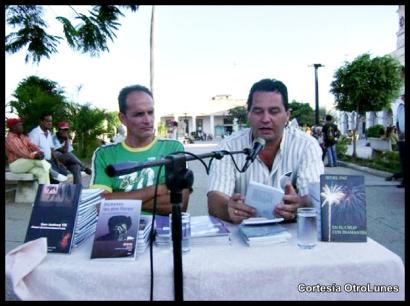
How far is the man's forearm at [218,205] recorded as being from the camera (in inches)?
87.5

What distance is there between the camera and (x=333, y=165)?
13219 mm

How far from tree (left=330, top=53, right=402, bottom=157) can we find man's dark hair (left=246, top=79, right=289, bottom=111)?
13.1 meters

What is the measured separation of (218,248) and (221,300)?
0.27 m

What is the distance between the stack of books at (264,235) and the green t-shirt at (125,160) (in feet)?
2.62

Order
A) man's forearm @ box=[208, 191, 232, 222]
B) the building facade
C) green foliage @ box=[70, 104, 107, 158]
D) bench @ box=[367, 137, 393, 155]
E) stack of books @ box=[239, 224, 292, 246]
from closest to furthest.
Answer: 1. stack of books @ box=[239, 224, 292, 246]
2. man's forearm @ box=[208, 191, 232, 222]
3. bench @ box=[367, 137, 393, 155]
4. green foliage @ box=[70, 104, 107, 158]
5. the building facade

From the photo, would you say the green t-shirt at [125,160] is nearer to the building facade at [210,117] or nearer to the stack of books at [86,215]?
the stack of books at [86,215]

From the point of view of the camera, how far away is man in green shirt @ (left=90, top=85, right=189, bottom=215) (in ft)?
8.09

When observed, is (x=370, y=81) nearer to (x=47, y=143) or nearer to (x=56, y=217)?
(x=47, y=143)

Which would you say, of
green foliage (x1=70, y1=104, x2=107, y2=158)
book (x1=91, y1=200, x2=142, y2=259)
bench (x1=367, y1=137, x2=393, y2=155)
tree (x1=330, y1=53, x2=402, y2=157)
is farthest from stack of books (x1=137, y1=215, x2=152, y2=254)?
tree (x1=330, y1=53, x2=402, y2=157)

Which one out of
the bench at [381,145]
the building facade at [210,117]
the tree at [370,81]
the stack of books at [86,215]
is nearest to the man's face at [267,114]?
the stack of books at [86,215]

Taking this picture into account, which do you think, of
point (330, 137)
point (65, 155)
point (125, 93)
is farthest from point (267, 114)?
point (330, 137)

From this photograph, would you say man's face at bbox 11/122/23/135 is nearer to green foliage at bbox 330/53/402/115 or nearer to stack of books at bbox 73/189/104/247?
stack of books at bbox 73/189/104/247

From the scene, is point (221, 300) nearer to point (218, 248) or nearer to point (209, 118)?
point (218, 248)

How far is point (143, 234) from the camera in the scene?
1726 millimetres
